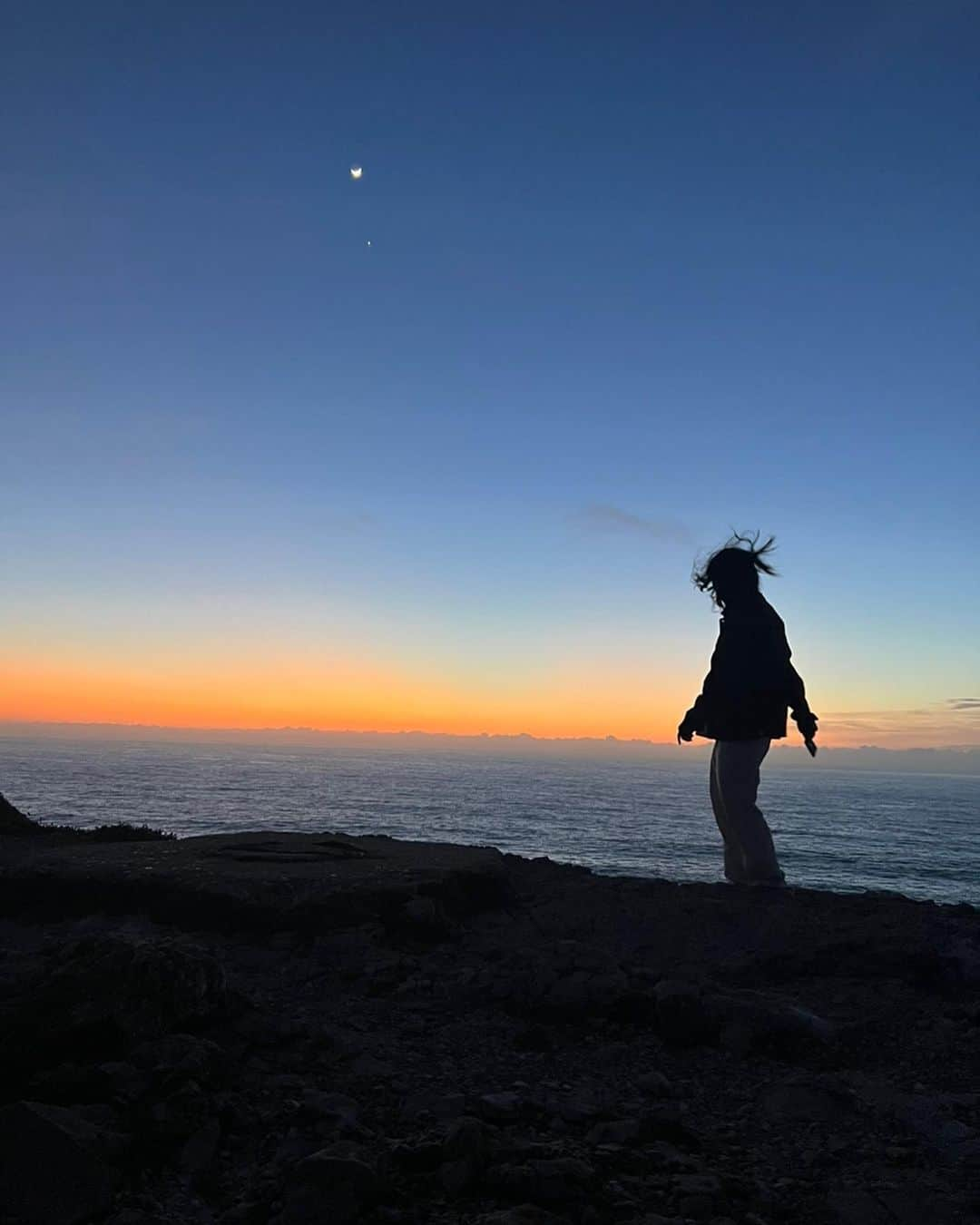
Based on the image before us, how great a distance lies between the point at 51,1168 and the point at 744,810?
594 cm

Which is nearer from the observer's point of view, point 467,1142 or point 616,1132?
point 467,1142

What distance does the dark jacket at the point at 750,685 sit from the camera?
7.44m

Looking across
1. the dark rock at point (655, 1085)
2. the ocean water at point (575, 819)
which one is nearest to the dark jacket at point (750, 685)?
the dark rock at point (655, 1085)

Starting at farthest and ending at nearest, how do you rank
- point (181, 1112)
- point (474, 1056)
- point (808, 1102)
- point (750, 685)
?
1. point (750, 685)
2. point (474, 1056)
3. point (808, 1102)
4. point (181, 1112)

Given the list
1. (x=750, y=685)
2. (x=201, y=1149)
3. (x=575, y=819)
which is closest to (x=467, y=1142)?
(x=201, y=1149)

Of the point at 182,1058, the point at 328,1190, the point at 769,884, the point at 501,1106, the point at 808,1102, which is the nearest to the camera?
the point at 328,1190

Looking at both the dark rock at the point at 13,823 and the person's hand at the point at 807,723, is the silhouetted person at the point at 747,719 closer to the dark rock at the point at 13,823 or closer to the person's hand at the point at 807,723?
the person's hand at the point at 807,723

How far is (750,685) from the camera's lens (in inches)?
293

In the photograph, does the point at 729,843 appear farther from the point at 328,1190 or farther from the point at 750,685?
the point at 328,1190

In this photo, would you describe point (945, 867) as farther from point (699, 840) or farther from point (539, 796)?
point (539, 796)

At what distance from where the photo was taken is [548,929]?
252 inches

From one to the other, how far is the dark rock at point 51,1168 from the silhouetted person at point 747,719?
5.59 m

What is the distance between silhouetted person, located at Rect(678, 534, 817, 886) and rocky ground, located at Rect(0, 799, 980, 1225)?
59cm

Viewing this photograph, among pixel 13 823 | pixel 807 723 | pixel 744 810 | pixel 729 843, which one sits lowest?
pixel 13 823
